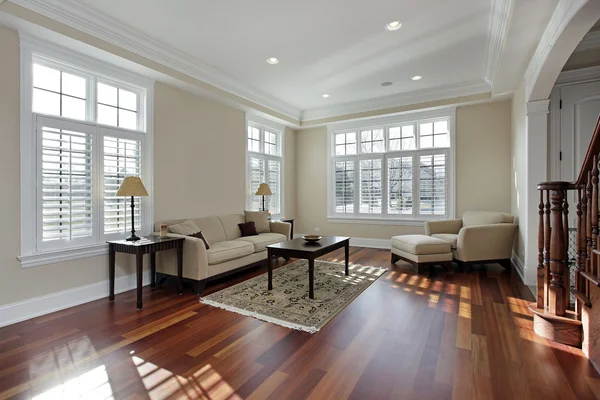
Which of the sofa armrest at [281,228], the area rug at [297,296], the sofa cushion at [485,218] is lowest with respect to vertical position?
the area rug at [297,296]

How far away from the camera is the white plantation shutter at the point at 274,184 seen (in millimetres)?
6742

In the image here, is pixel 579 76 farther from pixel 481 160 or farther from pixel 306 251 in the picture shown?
pixel 306 251

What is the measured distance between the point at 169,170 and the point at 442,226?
452 cm

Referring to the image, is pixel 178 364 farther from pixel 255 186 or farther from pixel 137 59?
pixel 255 186

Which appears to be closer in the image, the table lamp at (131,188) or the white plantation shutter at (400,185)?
the table lamp at (131,188)

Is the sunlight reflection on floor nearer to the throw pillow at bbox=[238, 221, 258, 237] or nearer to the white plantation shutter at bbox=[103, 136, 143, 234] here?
the white plantation shutter at bbox=[103, 136, 143, 234]

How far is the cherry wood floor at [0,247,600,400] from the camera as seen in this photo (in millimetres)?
1908

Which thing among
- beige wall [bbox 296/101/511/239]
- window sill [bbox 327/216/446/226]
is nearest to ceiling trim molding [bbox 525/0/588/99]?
beige wall [bbox 296/101/511/239]

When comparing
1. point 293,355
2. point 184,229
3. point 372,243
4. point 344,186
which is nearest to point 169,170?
point 184,229

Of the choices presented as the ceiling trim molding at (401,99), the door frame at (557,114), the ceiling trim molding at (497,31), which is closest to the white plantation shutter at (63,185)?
the ceiling trim molding at (497,31)

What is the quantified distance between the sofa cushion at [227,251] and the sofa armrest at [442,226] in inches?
119

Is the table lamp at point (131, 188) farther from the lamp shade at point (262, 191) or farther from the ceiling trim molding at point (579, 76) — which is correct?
the ceiling trim molding at point (579, 76)

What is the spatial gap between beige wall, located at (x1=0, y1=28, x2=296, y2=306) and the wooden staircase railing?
435 cm

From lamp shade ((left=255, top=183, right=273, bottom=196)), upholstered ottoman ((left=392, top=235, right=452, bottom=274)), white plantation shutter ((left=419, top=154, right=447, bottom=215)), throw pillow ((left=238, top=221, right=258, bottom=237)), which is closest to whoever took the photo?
upholstered ottoman ((left=392, top=235, right=452, bottom=274))
